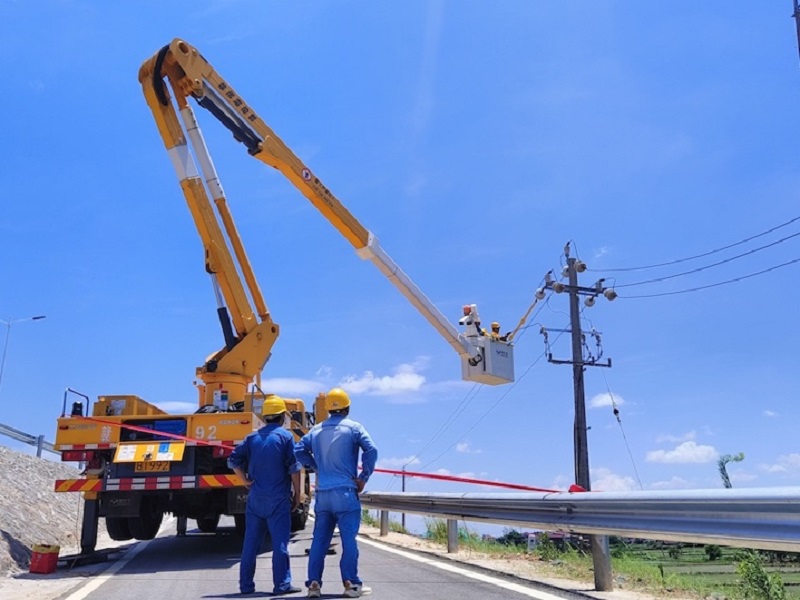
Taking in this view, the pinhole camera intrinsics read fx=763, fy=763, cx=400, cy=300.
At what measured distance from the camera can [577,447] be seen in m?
23.2

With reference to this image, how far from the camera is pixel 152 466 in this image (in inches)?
379

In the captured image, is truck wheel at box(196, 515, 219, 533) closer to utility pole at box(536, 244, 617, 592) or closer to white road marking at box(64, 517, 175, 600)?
white road marking at box(64, 517, 175, 600)

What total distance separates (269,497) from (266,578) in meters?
1.40

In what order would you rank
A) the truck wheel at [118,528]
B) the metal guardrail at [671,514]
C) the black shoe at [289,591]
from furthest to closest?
the truck wheel at [118,528] < the black shoe at [289,591] < the metal guardrail at [671,514]

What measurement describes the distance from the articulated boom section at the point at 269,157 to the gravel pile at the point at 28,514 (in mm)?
6006

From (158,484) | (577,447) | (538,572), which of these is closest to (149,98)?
(158,484)

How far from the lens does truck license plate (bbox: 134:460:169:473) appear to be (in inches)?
378

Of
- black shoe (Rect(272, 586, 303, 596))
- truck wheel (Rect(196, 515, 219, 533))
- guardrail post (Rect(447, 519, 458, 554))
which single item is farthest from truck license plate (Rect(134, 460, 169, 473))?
truck wheel (Rect(196, 515, 219, 533))

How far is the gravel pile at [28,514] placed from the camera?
9406mm

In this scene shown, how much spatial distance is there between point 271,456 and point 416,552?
4.27m

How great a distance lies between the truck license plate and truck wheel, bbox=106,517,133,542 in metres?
1.44

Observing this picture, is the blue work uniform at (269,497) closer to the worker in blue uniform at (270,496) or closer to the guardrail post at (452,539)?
the worker in blue uniform at (270,496)

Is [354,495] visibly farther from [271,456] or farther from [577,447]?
[577,447]

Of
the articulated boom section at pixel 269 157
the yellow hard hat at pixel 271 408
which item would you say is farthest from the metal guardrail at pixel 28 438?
the yellow hard hat at pixel 271 408
